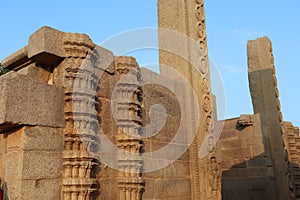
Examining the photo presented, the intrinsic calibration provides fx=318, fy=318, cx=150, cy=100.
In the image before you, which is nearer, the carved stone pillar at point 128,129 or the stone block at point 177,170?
the carved stone pillar at point 128,129

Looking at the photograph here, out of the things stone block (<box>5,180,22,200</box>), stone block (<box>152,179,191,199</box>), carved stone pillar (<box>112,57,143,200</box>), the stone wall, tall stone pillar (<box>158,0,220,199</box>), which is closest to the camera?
stone block (<box>5,180,22,200</box>)

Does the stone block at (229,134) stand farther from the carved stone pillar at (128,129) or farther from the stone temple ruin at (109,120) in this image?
the carved stone pillar at (128,129)

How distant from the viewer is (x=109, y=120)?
372 cm

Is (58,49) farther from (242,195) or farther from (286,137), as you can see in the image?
(286,137)

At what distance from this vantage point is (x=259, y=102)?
25.6ft

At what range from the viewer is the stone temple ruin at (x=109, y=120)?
117 inches

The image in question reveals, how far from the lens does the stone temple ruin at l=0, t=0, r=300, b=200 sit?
9.79 ft

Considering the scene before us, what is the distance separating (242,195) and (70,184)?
567 centimetres

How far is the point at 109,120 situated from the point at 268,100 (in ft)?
17.0

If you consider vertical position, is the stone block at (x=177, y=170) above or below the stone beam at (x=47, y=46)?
below

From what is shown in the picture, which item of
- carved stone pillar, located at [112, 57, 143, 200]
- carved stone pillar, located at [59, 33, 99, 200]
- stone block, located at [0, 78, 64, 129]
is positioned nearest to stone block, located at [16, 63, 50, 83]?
carved stone pillar, located at [59, 33, 99, 200]

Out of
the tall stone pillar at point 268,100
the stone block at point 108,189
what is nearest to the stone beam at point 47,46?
the stone block at point 108,189

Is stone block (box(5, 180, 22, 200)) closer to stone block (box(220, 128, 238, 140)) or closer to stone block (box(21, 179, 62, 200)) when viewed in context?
stone block (box(21, 179, 62, 200))

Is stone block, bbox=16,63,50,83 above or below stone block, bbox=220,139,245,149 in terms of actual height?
above
